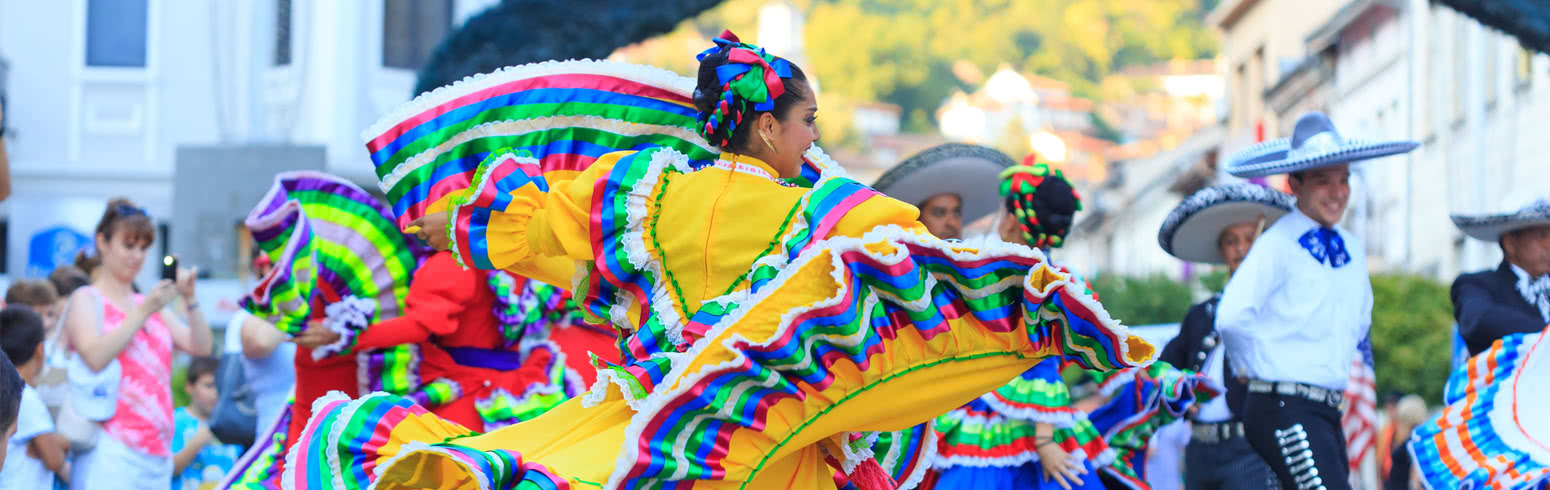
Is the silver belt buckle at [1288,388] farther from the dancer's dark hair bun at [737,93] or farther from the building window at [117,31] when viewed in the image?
the building window at [117,31]

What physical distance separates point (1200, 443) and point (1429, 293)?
57.6 ft

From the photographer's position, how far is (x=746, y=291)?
4.38 m

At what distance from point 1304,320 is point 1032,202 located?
3.43 ft

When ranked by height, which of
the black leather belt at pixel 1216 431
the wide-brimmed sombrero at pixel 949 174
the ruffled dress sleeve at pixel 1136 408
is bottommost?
the black leather belt at pixel 1216 431

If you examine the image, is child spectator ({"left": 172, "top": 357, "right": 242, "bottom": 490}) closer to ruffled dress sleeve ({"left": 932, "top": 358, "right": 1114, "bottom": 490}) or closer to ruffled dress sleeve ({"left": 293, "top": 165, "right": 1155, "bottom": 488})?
ruffled dress sleeve ({"left": 932, "top": 358, "right": 1114, "bottom": 490})

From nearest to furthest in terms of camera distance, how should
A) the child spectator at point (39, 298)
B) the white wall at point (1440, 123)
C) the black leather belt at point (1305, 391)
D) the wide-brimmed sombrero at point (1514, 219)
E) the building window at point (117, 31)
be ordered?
the black leather belt at point (1305, 391) → the wide-brimmed sombrero at point (1514, 219) → the child spectator at point (39, 298) → the building window at point (117, 31) → the white wall at point (1440, 123)

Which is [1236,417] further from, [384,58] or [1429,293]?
[1429,293]

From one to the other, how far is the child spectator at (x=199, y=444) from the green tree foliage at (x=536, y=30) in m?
3.57

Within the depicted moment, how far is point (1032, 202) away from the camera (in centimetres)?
681

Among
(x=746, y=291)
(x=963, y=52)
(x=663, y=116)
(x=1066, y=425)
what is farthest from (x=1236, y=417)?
(x=963, y=52)

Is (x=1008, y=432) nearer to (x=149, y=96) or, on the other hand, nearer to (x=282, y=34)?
(x=282, y=34)

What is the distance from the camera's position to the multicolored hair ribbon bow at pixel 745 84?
4535 millimetres

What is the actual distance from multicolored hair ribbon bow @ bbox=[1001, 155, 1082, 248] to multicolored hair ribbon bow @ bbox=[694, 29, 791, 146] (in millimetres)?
2387

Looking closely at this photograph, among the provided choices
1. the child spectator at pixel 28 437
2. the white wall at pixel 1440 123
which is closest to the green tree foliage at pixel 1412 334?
the white wall at pixel 1440 123
